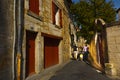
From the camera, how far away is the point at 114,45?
9539mm

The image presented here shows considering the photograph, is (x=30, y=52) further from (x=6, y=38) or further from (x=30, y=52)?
(x=6, y=38)

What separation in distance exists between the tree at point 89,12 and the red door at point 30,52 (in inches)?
453

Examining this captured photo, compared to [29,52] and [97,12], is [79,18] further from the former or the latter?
[29,52]

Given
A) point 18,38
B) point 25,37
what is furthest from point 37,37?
point 18,38

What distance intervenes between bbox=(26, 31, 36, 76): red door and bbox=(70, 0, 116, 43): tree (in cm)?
1151

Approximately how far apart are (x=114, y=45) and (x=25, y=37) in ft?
13.4

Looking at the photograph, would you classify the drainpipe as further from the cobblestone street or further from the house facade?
the cobblestone street

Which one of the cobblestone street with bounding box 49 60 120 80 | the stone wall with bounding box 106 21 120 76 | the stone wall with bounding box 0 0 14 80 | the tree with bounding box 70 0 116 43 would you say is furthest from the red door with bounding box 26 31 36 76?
the tree with bounding box 70 0 116 43

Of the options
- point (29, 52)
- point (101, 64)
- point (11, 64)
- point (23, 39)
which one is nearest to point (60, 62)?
point (101, 64)

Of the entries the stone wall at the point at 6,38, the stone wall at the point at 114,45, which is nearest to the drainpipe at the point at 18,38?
the stone wall at the point at 6,38

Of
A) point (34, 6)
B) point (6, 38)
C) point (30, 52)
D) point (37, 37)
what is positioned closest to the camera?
point (6, 38)

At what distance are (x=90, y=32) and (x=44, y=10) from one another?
9.84m

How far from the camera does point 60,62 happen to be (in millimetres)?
15648

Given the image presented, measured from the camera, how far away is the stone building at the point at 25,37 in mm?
7223
